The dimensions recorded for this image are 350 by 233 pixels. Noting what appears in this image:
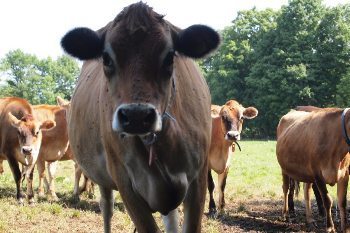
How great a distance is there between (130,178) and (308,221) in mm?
4981

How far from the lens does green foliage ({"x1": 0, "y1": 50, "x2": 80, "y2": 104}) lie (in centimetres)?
7644

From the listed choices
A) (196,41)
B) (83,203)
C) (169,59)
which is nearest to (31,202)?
(83,203)

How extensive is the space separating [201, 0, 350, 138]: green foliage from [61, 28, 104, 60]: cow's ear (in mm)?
42968

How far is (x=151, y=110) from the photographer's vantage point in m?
2.54

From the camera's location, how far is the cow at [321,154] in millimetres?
6645

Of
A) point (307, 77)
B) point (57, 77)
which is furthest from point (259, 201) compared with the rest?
point (57, 77)

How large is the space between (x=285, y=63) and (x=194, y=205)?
45.5 metres

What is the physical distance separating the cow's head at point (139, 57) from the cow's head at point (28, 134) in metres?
6.33

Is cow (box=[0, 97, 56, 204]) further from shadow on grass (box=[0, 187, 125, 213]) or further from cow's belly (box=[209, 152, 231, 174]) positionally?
cow's belly (box=[209, 152, 231, 174])

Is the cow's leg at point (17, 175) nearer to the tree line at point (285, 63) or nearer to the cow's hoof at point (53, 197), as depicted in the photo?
the cow's hoof at point (53, 197)

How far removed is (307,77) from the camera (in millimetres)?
45625

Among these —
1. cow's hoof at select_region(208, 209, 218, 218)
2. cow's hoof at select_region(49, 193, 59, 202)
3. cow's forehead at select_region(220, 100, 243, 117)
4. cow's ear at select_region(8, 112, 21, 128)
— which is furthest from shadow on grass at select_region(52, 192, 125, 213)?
cow's forehead at select_region(220, 100, 243, 117)

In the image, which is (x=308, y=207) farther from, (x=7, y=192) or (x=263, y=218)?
(x=7, y=192)

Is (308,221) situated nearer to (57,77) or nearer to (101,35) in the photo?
(101,35)
